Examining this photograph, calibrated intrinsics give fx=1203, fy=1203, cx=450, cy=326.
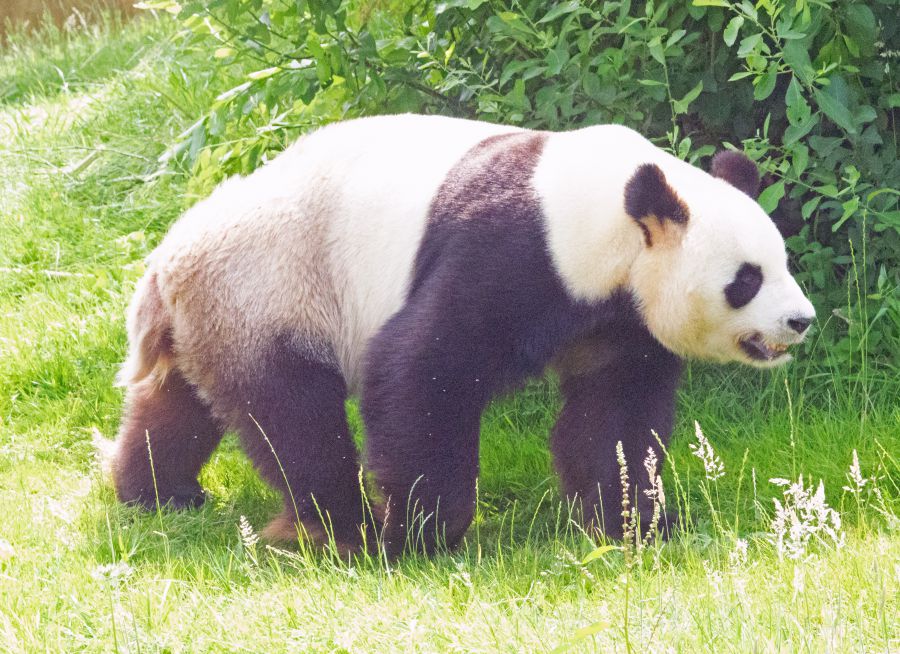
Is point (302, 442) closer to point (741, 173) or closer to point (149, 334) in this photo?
point (149, 334)

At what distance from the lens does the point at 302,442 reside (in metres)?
3.75

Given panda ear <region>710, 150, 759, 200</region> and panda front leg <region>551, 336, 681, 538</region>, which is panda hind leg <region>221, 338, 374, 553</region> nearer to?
panda front leg <region>551, 336, 681, 538</region>

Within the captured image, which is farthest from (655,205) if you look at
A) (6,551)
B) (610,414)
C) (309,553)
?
(6,551)

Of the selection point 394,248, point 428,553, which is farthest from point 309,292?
point 428,553

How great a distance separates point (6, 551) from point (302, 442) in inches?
35.9

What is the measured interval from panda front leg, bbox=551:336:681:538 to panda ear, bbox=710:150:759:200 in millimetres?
576

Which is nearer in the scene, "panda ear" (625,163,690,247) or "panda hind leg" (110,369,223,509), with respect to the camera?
"panda ear" (625,163,690,247)

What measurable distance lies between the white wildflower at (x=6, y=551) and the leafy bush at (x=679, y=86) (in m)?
2.12

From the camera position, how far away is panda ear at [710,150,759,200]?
151 inches

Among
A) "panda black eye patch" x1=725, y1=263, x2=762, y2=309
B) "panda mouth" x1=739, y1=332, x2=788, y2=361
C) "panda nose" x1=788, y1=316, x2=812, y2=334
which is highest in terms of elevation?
"panda black eye patch" x1=725, y1=263, x2=762, y2=309

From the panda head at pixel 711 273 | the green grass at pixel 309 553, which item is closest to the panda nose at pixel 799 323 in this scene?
the panda head at pixel 711 273

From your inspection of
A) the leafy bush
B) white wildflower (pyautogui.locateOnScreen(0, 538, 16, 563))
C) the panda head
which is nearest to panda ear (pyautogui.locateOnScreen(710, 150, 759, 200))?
the panda head

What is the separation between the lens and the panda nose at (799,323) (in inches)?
135

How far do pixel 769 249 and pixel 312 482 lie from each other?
156 cm
